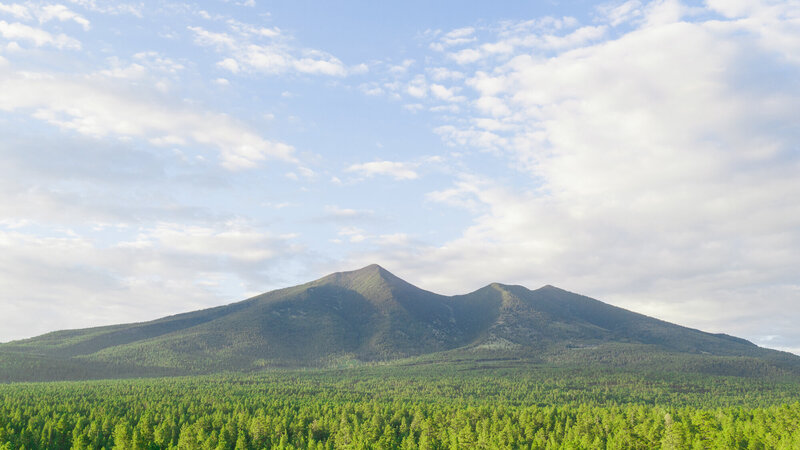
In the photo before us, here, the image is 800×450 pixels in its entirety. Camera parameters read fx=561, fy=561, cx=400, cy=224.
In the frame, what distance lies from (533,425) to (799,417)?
285ft

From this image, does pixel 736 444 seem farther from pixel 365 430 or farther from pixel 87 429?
pixel 87 429

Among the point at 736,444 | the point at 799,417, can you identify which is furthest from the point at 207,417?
the point at 799,417

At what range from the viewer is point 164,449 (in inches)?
6348

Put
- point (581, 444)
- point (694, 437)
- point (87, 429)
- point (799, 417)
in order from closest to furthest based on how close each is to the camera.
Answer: point (581, 444) < point (694, 437) < point (87, 429) < point (799, 417)

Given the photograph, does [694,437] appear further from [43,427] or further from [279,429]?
[43,427]

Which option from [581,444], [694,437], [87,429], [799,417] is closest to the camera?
[581,444]

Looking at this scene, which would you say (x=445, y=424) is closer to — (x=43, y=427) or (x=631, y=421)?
(x=631, y=421)

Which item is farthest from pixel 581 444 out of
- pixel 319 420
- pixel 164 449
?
pixel 164 449

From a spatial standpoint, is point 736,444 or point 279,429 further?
point 279,429

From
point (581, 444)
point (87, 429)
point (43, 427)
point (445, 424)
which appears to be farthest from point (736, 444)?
point (43, 427)

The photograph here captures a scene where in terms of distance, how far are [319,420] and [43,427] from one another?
8460cm

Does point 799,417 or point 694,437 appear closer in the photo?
point 694,437

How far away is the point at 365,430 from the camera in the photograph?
568 ft

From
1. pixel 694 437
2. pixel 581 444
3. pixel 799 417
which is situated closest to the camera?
pixel 581 444
